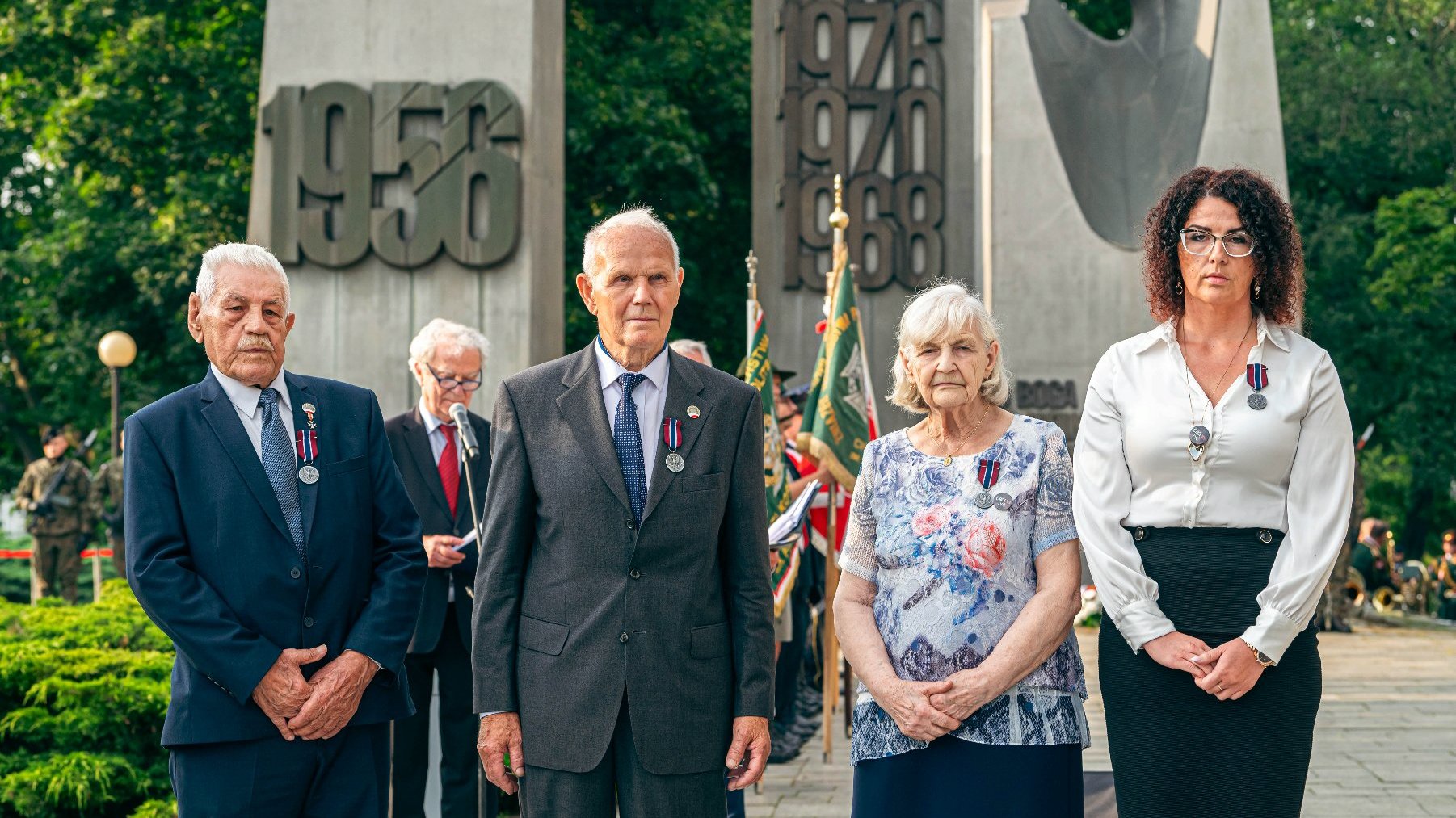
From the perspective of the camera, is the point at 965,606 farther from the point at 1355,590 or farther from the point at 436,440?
the point at 1355,590

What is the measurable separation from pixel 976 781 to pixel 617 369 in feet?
4.57

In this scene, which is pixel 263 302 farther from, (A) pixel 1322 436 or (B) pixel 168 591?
(A) pixel 1322 436

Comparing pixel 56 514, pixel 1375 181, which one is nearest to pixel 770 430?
pixel 56 514

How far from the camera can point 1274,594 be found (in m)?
3.57

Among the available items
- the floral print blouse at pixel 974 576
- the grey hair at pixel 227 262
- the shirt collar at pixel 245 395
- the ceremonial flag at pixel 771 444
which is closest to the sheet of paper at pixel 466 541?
the shirt collar at pixel 245 395

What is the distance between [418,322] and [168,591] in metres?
6.69

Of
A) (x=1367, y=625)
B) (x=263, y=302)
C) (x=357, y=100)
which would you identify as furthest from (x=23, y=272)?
(x=263, y=302)

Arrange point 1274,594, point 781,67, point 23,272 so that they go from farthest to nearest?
point 23,272 → point 781,67 → point 1274,594

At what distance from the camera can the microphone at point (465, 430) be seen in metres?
5.75

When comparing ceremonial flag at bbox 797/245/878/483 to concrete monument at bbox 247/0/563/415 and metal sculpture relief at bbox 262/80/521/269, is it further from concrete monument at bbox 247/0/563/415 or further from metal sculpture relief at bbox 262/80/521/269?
metal sculpture relief at bbox 262/80/521/269

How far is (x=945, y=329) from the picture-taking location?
402cm

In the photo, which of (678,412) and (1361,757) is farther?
(1361,757)

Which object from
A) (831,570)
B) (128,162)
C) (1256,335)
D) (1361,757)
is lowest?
(1361,757)

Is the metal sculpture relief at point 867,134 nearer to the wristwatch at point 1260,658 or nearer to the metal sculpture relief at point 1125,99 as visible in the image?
the metal sculpture relief at point 1125,99
